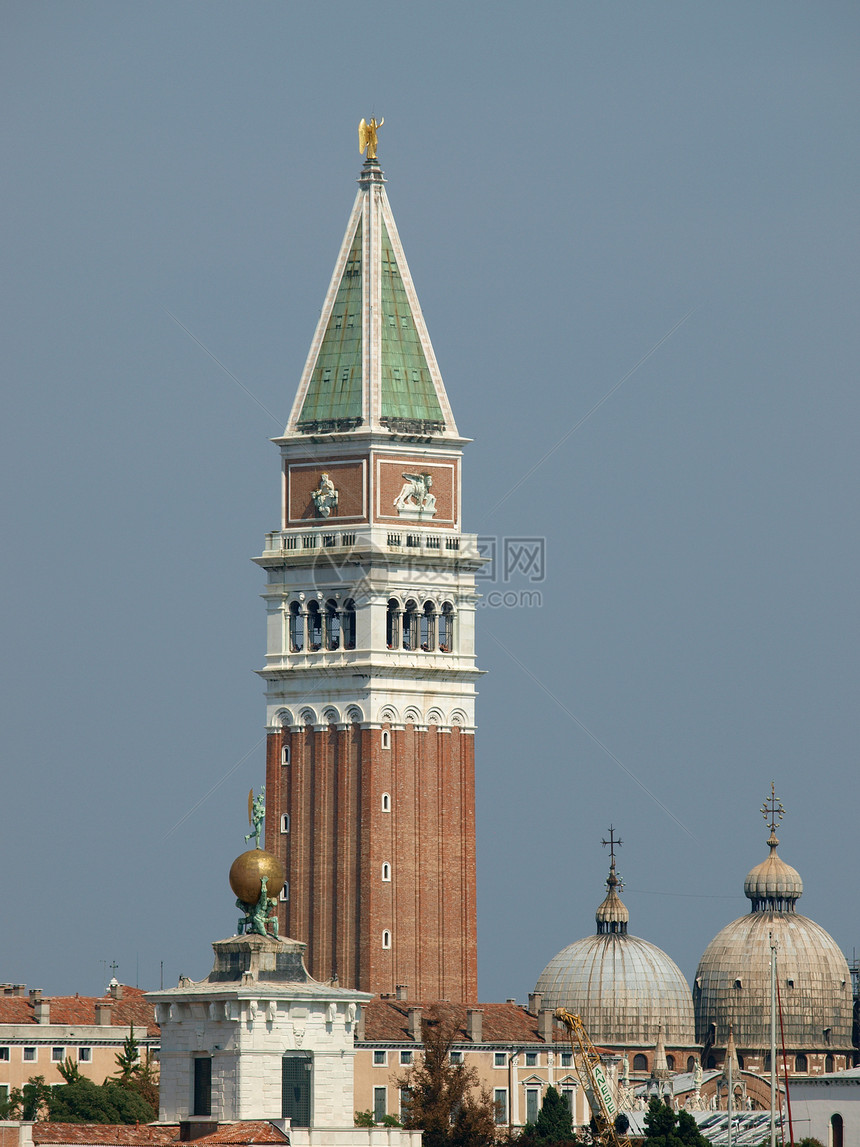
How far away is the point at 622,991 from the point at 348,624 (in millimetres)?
43498

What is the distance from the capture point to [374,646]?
15312cm

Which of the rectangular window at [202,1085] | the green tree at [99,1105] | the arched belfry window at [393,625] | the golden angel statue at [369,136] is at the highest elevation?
the golden angel statue at [369,136]

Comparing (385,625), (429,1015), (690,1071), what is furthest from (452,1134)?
(690,1071)

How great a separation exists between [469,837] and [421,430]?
18660 mm

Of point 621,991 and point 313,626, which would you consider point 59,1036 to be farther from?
point 621,991

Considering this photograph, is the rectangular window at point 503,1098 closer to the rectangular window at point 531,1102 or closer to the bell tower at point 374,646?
the rectangular window at point 531,1102

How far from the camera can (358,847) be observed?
153000mm

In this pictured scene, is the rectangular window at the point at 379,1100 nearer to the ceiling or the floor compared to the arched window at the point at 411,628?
nearer to the floor

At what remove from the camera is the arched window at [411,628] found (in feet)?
508

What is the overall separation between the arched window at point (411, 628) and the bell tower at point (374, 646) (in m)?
0.09

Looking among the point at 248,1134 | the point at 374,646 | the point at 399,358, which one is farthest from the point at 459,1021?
the point at 248,1134

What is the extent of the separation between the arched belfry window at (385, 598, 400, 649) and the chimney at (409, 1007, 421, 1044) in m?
17.7

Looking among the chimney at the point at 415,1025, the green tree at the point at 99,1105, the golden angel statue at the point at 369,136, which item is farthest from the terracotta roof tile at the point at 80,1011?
the golden angel statue at the point at 369,136

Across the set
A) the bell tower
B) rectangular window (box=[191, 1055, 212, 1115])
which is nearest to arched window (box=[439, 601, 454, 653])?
the bell tower
